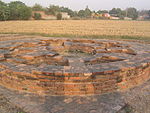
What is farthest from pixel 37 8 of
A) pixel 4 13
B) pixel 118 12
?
pixel 118 12

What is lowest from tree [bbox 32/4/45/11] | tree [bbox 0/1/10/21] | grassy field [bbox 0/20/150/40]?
grassy field [bbox 0/20/150/40]

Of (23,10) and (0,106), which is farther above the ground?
(23,10)

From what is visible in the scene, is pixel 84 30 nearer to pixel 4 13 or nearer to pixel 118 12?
pixel 4 13

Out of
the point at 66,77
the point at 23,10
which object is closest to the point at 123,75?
the point at 66,77

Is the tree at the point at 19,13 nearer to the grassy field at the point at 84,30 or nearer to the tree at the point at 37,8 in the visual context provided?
the grassy field at the point at 84,30

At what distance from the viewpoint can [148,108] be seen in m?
2.46

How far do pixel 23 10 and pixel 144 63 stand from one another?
32.7 meters

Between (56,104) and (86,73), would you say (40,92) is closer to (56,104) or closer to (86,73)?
(56,104)

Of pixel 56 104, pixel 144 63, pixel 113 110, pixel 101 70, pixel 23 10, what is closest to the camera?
pixel 113 110

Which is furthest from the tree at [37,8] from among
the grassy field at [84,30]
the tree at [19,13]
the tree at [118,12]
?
the grassy field at [84,30]

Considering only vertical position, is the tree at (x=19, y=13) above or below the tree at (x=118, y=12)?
below

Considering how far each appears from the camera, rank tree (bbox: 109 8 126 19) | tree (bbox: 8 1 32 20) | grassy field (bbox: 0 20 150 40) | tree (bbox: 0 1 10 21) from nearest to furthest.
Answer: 1. grassy field (bbox: 0 20 150 40)
2. tree (bbox: 0 1 10 21)
3. tree (bbox: 8 1 32 20)
4. tree (bbox: 109 8 126 19)

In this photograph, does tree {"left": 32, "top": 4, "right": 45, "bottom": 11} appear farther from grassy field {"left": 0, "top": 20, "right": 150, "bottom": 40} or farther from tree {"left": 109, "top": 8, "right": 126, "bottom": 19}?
grassy field {"left": 0, "top": 20, "right": 150, "bottom": 40}

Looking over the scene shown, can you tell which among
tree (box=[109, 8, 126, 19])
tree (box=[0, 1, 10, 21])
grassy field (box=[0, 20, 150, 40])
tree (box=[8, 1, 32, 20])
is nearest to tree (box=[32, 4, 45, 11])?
tree (box=[8, 1, 32, 20])
